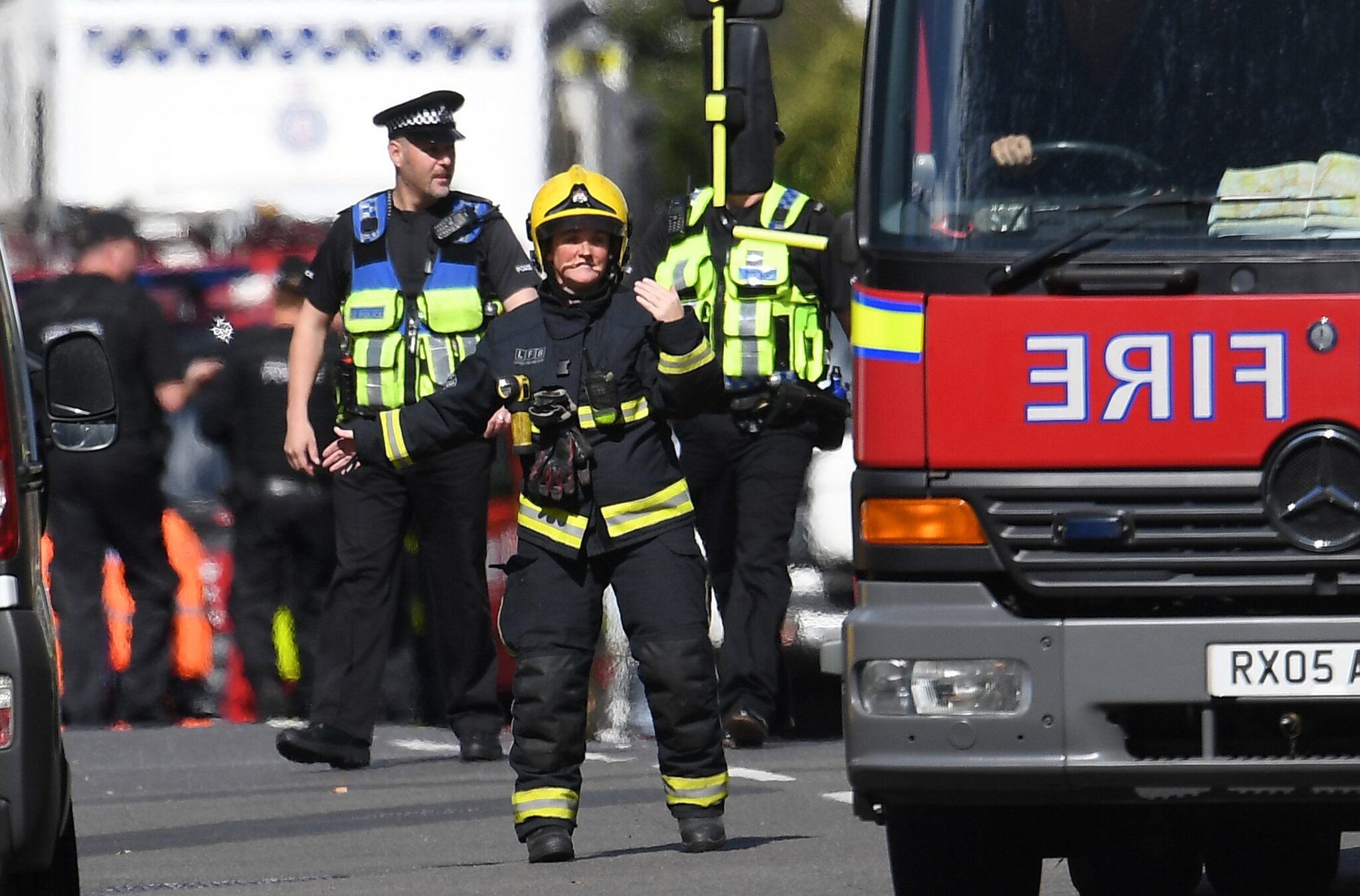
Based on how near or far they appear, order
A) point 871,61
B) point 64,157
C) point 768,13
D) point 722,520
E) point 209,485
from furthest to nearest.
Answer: point 64,157, point 209,485, point 722,520, point 768,13, point 871,61

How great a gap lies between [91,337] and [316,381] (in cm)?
607

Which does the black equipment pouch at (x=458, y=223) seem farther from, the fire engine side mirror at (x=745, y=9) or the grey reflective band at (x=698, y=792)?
the fire engine side mirror at (x=745, y=9)

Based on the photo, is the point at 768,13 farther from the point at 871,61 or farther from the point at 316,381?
the point at 316,381

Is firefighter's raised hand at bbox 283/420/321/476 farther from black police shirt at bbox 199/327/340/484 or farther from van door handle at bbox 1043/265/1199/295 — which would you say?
van door handle at bbox 1043/265/1199/295

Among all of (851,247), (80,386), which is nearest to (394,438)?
(80,386)

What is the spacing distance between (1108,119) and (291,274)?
7.16 meters

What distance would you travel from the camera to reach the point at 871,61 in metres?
6.59

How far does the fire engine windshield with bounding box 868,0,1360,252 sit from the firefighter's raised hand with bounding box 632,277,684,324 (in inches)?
63.9

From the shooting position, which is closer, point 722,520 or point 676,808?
point 676,808

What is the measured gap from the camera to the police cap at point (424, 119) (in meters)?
10.8

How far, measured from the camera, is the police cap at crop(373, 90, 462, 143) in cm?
1075

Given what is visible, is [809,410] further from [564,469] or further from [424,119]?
[564,469]

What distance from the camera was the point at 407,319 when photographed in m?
10.6

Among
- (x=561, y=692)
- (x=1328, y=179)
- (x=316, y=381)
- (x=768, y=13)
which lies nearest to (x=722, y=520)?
(x=316, y=381)
